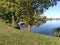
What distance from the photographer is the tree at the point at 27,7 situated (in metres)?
26.1

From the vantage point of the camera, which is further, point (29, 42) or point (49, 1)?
point (49, 1)

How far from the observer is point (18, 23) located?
32375 millimetres

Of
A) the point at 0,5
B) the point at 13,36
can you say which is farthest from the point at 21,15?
the point at 13,36

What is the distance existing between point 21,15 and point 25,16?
26.8 inches

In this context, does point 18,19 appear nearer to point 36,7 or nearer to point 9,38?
point 36,7

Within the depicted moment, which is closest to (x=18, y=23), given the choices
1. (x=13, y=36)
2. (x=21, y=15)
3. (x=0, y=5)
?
(x=21, y=15)

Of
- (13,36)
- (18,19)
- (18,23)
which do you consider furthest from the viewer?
(18,23)

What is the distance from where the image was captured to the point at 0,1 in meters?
26.3

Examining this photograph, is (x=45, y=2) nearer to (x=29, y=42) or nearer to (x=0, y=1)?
(x=0, y=1)

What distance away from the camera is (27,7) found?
26.9m

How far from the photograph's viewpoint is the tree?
1029 inches

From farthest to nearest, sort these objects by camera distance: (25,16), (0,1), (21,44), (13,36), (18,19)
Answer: (18,19)
(25,16)
(0,1)
(13,36)
(21,44)

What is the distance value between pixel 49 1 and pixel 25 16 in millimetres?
3465

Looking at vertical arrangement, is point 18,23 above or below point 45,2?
below
